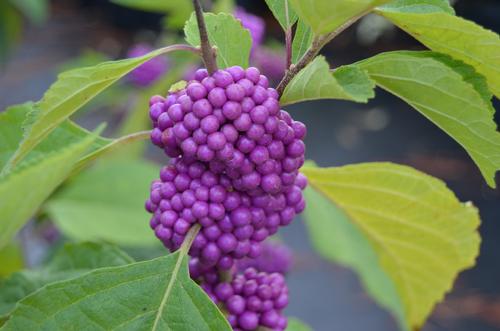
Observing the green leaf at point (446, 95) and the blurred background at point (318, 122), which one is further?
the blurred background at point (318, 122)

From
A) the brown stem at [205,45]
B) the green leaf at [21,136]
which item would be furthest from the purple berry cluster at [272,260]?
the brown stem at [205,45]

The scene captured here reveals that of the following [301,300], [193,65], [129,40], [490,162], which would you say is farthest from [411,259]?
[129,40]

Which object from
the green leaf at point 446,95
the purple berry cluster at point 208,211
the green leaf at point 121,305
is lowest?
the green leaf at point 121,305

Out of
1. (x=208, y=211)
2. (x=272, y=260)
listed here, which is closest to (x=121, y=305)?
(x=208, y=211)

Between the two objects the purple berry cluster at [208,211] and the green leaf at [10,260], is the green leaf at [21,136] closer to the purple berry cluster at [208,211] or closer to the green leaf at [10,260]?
the purple berry cluster at [208,211]

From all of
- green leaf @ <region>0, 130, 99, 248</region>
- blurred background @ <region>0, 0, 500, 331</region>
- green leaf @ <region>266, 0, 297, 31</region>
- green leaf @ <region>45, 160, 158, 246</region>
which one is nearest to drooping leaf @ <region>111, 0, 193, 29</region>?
blurred background @ <region>0, 0, 500, 331</region>
